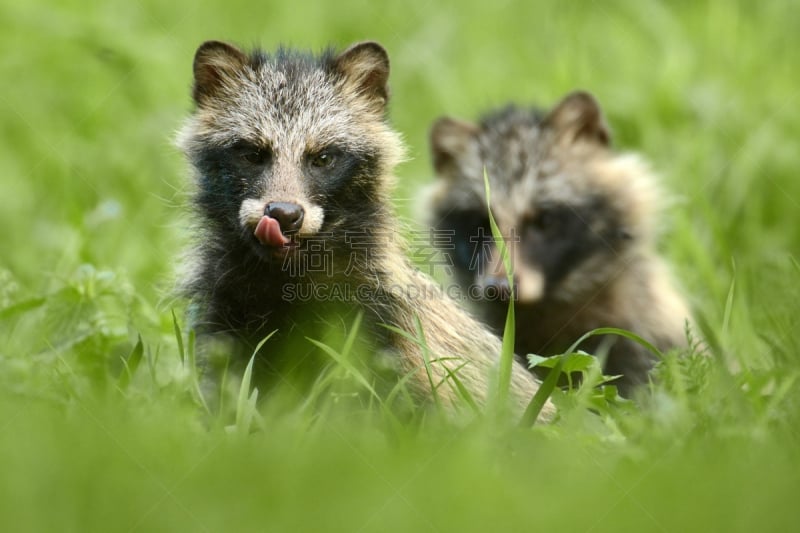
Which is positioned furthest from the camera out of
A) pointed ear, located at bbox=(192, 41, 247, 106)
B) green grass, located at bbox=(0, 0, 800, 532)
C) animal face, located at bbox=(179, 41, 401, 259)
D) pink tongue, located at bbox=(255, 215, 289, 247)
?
pointed ear, located at bbox=(192, 41, 247, 106)

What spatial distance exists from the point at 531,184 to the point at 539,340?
1088mm

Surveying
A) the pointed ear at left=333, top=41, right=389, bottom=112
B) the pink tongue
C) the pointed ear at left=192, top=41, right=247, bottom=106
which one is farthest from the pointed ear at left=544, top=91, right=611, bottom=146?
the pink tongue

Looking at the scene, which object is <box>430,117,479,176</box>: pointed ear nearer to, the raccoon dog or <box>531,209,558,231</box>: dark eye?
the raccoon dog

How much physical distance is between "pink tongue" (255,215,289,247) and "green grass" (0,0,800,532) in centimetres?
52

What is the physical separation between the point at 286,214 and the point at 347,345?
0.63m

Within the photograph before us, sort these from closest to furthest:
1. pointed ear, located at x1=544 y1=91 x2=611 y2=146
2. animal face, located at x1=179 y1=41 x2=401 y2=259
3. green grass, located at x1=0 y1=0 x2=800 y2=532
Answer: green grass, located at x1=0 y1=0 x2=800 y2=532
animal face, located at x1=179 y1=41 x2=401 y2=259
pointed ear, located at x1=544 y1=91 x2=611 y2=146

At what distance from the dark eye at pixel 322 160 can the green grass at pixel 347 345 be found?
0.70 metres

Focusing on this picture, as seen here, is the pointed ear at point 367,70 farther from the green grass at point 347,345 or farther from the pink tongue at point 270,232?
the pink tongue at point 270,232

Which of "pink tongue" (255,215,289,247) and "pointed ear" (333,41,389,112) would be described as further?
"pointed ear" (333,41,389,112)

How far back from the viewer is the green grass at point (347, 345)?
3320mm

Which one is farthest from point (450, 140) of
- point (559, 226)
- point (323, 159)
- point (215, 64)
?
point (323, 159)

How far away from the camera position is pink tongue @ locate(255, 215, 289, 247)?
4.72m

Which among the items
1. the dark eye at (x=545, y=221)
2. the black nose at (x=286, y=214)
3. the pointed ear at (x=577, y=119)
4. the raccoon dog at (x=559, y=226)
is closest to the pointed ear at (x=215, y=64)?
the black nose at (x=286, y=214)

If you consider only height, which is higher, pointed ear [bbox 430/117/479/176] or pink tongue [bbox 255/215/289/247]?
pointed ear [bbox 430/117/479/176]
